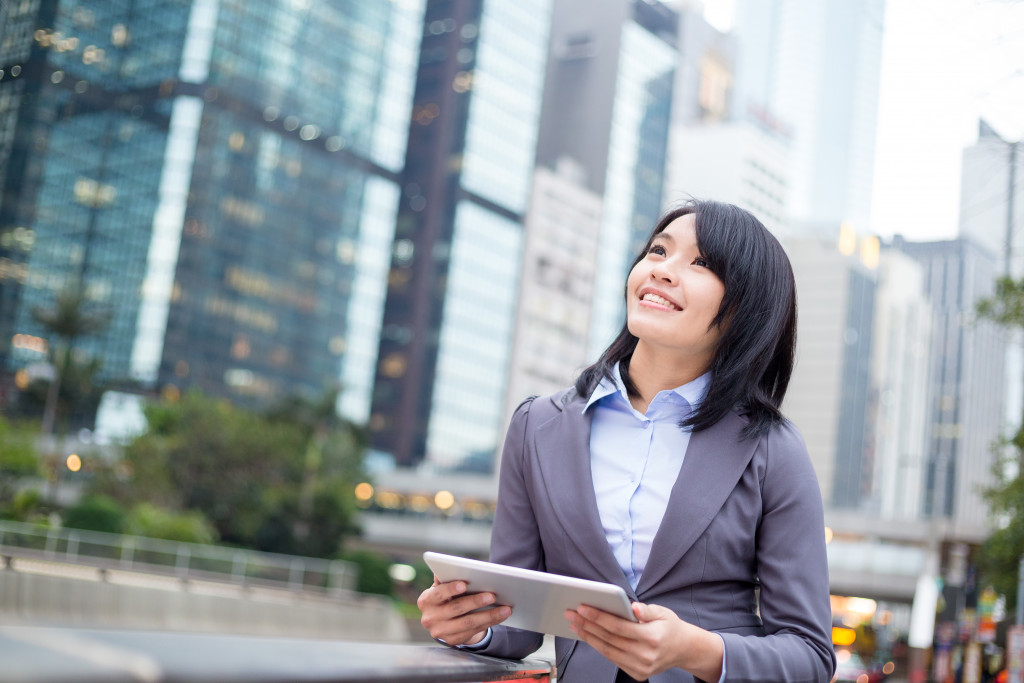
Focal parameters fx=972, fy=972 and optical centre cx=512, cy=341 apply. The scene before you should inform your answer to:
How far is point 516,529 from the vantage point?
1.99 metres

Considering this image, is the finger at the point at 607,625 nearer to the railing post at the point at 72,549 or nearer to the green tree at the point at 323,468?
the railing post at the point at 72,549

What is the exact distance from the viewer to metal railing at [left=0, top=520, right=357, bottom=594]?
57.1 feet

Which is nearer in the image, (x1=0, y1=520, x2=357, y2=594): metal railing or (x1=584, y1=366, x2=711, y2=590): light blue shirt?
(x1=584, y1=366, x2=711, y2=590): light blue shirt

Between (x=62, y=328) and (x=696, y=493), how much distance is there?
148ft

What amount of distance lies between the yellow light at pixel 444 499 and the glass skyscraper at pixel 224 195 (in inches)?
532

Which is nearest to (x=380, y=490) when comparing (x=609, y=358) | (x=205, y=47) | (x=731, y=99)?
(x=205, y=47)

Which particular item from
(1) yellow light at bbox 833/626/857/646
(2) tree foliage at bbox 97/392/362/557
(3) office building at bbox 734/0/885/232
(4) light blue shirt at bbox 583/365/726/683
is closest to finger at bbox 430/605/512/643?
(4) light blue shirt at bbox 583/365/726/683

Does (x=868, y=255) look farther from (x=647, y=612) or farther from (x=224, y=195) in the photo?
(x=647, y=612)

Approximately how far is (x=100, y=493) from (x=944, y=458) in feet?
286

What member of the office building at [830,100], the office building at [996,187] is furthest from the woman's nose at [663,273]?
the office building at [830,100]

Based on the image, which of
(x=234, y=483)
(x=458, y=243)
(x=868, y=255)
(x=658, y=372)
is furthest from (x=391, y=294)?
(x=658, y=372)

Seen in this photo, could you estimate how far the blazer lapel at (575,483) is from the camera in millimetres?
1793

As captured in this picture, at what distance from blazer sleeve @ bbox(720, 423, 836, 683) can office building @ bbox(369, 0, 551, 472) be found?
79.8m

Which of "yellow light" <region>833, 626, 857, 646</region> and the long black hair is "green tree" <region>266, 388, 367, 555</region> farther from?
the long black hair
